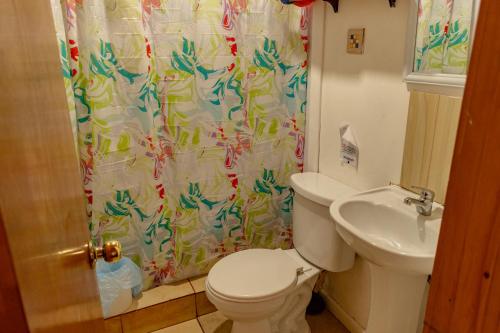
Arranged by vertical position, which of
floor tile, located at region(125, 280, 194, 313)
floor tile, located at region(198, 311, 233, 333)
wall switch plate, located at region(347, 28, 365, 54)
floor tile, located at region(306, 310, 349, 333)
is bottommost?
floor tile, located at region(306, 310, 349, 333)

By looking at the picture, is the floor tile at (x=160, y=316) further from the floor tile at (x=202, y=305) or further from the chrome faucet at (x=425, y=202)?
the chrome faucet at (x=425, y=202)

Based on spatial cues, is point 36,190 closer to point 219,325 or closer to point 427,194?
point 427,194

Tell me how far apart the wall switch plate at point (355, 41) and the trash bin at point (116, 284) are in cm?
155

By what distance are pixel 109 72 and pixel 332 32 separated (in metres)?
1.10

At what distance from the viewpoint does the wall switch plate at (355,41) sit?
173 centimetres

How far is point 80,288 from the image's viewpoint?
736mm

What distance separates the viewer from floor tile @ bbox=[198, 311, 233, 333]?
6.81 ft

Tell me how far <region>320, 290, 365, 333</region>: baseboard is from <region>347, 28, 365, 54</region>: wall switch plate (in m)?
1.37

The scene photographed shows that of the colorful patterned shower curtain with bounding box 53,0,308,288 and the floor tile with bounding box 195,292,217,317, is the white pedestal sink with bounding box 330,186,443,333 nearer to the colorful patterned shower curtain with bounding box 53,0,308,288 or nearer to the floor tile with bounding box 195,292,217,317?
the colorful patterned shower curtain with bounding box 53,0,308,288

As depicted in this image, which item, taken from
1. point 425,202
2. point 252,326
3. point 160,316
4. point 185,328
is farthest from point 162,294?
point 425,202

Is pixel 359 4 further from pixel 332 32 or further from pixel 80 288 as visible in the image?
pixel 80 288

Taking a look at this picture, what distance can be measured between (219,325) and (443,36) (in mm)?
1771

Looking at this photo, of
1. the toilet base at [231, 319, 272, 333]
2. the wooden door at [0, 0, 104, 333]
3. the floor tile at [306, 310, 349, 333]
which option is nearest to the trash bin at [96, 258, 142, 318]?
the toilet base at [231, 319, 272, 333]

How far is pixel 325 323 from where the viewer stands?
2143 mm
